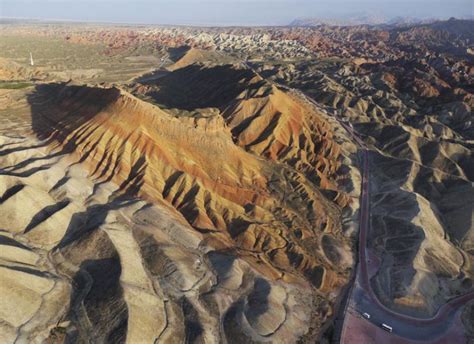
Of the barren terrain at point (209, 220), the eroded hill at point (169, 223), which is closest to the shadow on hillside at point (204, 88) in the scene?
the barren terrain at point (209, 220)

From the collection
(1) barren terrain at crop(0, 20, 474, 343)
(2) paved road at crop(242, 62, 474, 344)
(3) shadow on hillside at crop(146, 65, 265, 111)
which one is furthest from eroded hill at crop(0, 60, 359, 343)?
(3) shadow on hillside at crop(146, 65, 265, 111)

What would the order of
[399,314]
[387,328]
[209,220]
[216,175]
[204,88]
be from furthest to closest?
[204,88] → [216,175] → [209,220] → [399,314] → [387,328]

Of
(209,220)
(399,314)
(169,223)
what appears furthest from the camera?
(209,220)

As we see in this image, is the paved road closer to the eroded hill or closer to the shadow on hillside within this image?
the eroded hill

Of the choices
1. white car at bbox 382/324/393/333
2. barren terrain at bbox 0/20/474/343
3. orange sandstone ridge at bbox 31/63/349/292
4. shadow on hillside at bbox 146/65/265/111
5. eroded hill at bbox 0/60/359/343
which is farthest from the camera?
shadow on hillside at bbox 146/65/265/111

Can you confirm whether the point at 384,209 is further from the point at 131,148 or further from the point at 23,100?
the point at 23,100

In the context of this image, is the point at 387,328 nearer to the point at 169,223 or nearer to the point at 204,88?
the point at 169,223

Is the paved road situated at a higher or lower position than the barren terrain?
lower

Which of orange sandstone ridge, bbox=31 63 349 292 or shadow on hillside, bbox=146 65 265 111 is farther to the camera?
shadow on hillside, bbox=146 65 265 111

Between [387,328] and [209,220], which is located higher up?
[209,220]

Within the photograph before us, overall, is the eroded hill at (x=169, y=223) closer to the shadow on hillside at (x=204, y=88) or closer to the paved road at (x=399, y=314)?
the paved road at (x=399, y=314)

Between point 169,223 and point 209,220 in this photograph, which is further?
point 209,220

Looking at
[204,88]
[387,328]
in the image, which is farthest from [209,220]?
[204,88]
